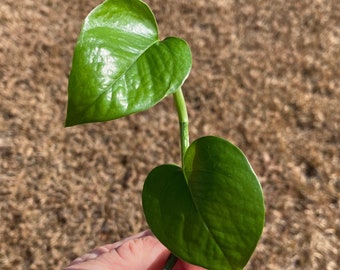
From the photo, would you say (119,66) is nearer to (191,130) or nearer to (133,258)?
(133,258)

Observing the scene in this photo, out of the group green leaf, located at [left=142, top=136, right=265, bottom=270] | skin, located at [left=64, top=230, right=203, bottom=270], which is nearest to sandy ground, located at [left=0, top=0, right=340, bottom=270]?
skin, located at [left=64, top=230, right=203, bottom=270]

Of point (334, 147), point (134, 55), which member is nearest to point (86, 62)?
point (134, 55)

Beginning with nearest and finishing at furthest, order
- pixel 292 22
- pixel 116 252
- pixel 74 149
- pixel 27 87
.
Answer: pixel 116 252 < pixel 74 149 < pixel 27 87 < pixel 292 22

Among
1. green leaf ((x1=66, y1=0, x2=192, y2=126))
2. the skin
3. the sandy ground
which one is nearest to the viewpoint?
green leaf ((x1=66, y1=0, x2=192, y2=126))

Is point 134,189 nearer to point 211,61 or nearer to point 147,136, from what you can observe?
point 147,136

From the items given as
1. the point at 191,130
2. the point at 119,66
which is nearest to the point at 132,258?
the point at 119,66

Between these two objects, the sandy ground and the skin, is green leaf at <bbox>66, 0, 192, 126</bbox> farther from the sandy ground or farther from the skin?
the sandy ground
